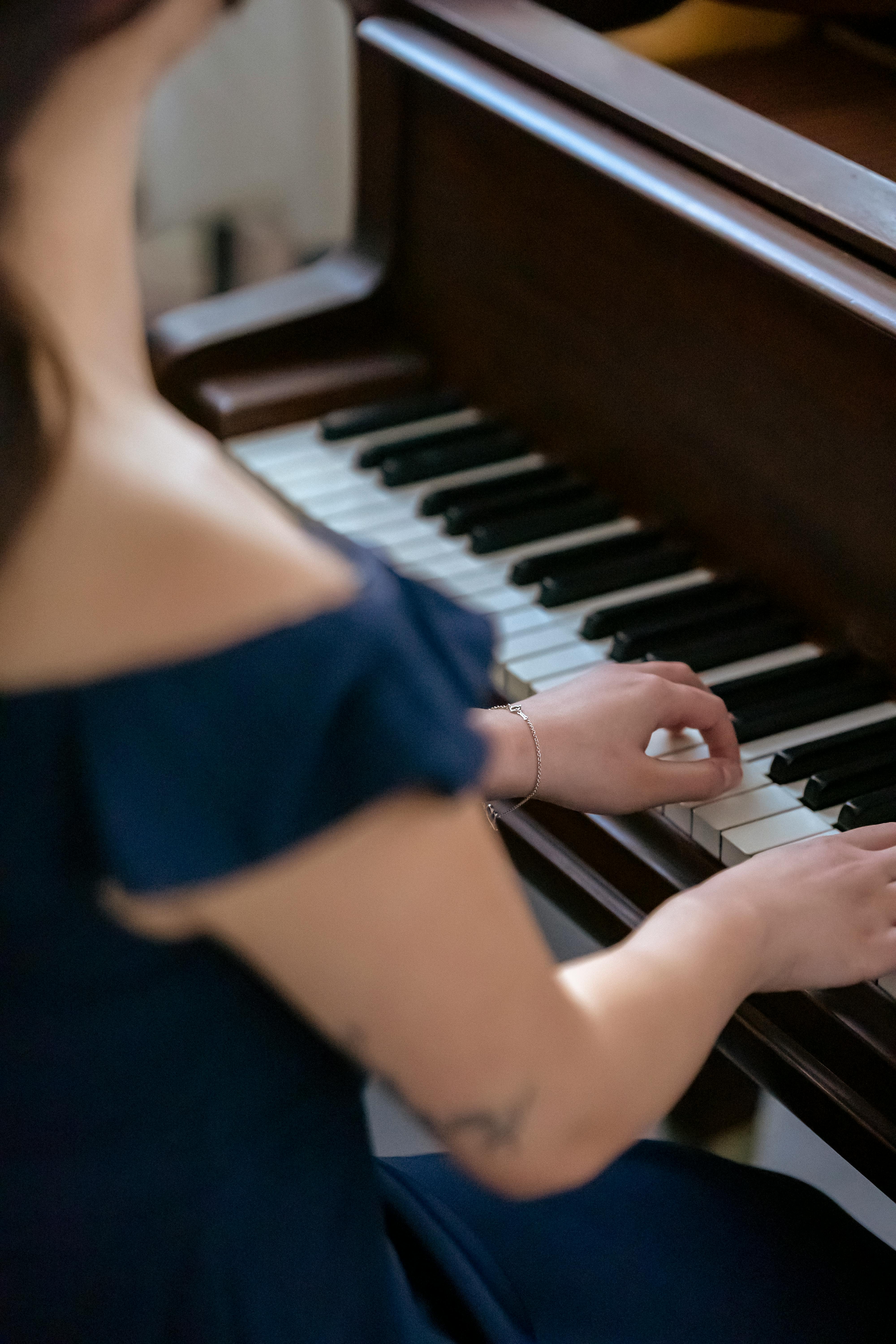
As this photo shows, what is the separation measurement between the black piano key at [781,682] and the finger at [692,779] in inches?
5.6

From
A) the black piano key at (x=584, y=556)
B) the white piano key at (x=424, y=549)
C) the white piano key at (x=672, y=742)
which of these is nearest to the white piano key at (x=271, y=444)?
the white piano key at (x=424, y=549)

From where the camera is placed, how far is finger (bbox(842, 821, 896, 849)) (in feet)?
3.45

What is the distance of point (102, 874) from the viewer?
2.14 feet

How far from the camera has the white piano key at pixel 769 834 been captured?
1.18 metres

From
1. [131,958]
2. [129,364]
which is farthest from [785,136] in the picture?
[131,958]

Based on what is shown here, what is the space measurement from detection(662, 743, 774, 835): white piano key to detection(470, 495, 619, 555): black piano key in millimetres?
403

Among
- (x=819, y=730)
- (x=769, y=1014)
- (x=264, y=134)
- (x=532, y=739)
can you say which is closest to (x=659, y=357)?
(x=819, y=730)

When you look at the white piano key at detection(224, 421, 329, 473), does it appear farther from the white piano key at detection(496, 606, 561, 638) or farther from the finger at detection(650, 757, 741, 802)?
the finger at detection(650, 757, 741, 802)

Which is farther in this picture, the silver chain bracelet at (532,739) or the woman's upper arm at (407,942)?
the silver chain bracelet at (532,739)

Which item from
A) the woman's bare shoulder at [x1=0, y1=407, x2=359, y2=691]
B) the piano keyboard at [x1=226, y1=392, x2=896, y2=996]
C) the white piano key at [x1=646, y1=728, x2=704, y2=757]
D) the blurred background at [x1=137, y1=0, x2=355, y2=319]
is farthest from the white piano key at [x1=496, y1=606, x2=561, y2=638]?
the blurred background at [x1=137, y1=0, x2=355, y2=319]

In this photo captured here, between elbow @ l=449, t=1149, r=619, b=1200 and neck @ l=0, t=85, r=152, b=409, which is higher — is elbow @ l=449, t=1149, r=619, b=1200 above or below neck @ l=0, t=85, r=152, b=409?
below

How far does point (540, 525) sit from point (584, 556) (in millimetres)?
A: 75

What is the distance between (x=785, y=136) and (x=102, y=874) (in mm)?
1008

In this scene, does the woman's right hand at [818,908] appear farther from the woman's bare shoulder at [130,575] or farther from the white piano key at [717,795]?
the woman's bare shoulder at [130,575]
